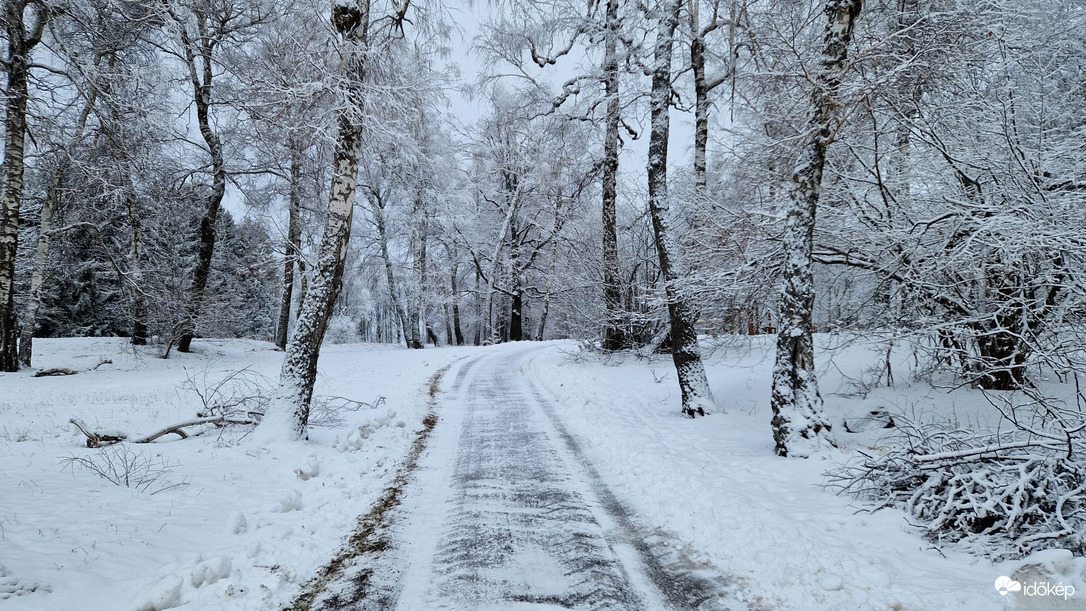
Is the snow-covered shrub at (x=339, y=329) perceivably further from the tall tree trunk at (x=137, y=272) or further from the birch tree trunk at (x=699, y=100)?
the birch tree trunk at (x=699, y=100)

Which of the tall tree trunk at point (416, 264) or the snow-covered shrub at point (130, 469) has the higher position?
the tall tree trunk at point (416, 264)

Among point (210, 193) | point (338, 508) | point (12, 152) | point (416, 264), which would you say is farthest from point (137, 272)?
point (338, 508)

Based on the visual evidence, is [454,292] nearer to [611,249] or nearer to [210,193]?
[210,193]

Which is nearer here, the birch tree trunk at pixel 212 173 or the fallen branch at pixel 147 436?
the fallen branch at pixel 147 436

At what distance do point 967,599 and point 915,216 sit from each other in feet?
18.3

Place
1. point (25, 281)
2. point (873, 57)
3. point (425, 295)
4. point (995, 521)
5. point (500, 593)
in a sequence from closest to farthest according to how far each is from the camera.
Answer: point (500, 593) < point (995, 521) < point (873, 57) < point (25, 281) < point (425, 295)

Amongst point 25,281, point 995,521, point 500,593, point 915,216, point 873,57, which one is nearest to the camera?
point 500,593

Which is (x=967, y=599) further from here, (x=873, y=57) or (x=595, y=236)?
(x=595, y=236)

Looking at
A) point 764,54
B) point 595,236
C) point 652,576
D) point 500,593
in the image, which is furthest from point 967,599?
point 595,236

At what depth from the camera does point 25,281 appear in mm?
18422

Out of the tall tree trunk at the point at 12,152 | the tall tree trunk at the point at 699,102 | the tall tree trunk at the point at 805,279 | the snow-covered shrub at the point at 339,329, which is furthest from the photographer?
the snow-covered shrub at the point at 339,329

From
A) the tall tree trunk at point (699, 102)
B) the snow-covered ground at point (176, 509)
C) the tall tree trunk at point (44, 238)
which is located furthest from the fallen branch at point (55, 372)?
the tall tree trunk at point (699, 102)

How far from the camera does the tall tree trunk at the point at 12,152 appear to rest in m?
10.4
